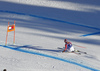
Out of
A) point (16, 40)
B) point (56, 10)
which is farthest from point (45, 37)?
point (56, 10)

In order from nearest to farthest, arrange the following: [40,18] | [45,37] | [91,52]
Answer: [91,52] < [45,37] < [40,18]

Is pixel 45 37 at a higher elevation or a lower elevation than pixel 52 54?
higher

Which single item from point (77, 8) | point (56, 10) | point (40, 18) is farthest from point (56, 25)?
point (77, 8)

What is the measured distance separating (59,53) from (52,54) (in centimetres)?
32

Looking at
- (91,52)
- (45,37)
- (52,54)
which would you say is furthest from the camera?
(45,37)

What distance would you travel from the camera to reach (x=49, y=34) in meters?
12.1

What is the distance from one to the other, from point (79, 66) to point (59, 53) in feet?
4.15

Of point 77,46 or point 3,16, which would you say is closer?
point 77,46

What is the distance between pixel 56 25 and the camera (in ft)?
44.6

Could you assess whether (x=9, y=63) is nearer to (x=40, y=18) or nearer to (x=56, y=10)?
(x=40, y=18)

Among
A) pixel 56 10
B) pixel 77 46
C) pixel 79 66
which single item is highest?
pixel 56 10

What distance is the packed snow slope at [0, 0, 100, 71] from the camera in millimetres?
8812

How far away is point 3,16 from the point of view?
1425cm

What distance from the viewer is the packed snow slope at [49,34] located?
28.9 feet
